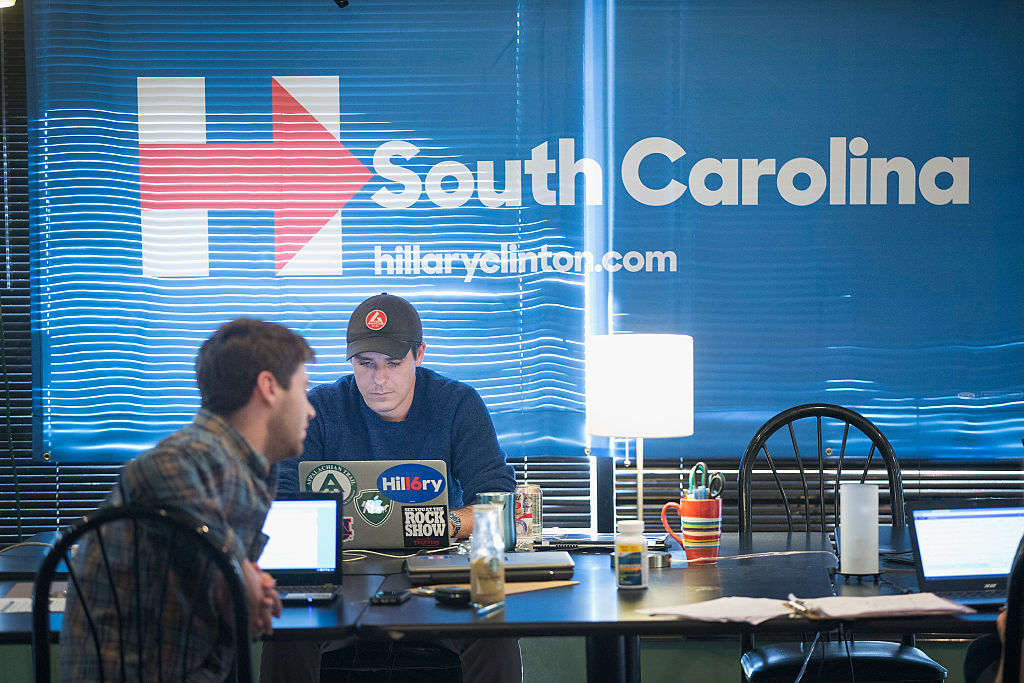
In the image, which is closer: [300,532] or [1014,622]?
[1014,622]

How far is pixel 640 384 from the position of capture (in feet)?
9.04

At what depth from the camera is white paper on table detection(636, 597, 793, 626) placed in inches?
70.4

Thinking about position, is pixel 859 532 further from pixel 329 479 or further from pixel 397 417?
pixel 397 417

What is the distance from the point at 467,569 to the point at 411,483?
14.6 inches

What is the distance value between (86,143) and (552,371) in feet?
6.59

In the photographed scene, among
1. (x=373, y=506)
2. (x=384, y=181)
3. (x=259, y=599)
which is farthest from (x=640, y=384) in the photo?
(x=384, y=181)

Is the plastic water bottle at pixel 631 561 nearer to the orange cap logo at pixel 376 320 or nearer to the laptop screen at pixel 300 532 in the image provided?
the laptop screen at pixel 300 532

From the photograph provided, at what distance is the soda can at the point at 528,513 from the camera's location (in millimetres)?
2658

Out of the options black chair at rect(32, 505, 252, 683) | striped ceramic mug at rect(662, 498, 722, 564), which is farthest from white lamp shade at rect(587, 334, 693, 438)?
black chair at rect(32, 505, 252, 683)

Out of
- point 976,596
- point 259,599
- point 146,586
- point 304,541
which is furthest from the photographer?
point 304,541

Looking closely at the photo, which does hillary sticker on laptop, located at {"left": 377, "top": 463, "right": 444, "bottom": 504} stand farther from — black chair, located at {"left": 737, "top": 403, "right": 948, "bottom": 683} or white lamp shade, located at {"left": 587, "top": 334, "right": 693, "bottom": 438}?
black chair, located at {"left": 737, "top": 403, "right": 948, "bottom": 683}

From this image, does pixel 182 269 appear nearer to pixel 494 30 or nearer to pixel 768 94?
pixel 494 30

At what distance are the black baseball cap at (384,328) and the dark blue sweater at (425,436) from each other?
0.60 ft

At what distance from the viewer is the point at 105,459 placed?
376 cm
